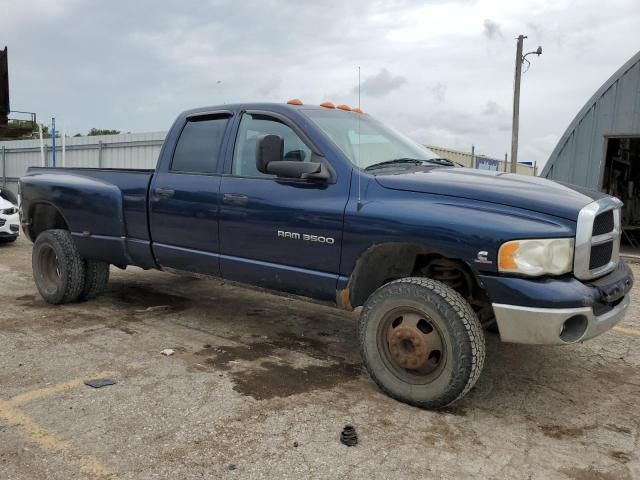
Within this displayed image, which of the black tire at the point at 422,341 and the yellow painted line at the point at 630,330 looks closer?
the black tire at the point at 422,341

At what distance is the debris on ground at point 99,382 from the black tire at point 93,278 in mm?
2301

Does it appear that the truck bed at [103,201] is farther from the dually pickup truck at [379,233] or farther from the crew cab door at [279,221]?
the crew cab door at [279,221]

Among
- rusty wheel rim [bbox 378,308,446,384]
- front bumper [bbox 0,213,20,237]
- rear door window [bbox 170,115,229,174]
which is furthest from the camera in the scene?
front bumper [bbox 0,213,20,237]

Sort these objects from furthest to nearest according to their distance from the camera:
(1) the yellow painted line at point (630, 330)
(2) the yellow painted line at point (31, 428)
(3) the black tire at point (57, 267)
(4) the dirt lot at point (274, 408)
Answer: (3) the black tire at point (57, 267)
(1) the yellow painted line at point (630, 330)
(2) the yellow painted line at point (31, 428)
(4) the dirt lot at point (274, 408)

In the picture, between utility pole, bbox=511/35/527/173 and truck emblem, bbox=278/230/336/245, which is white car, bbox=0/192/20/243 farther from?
utility pole, bbox=511/35/527/173

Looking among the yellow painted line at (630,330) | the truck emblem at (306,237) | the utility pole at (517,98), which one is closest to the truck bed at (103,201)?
the truck emblem at (306,237)

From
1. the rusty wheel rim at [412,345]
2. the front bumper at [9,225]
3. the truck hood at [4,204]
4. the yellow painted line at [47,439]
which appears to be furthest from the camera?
the truck hood at [4,204]

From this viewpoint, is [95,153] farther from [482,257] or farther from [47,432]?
[482,257]

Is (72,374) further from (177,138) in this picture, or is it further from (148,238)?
(177,138)

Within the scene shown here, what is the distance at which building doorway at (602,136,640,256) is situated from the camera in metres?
13.5

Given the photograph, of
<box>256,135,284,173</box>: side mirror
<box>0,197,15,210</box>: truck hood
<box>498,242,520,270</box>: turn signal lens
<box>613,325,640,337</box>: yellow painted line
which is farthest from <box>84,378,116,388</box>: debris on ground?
<box>0,197,15,210</box>: truck hood

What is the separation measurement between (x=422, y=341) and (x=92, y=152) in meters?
20.1

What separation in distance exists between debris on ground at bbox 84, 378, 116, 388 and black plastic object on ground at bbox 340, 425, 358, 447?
1.62 m

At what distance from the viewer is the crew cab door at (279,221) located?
12.4 ft
